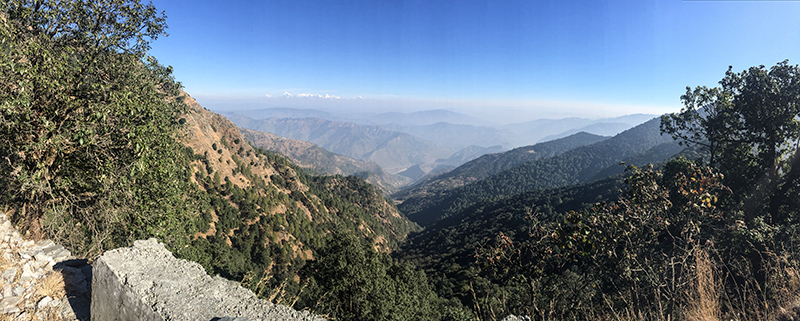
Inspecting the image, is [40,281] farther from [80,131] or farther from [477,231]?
[477,231]

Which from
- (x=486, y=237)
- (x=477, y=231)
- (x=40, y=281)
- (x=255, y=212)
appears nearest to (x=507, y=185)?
(x=477, y=231)

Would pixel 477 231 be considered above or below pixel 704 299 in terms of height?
below

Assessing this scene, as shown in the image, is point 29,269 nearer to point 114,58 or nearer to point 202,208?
point 114,58

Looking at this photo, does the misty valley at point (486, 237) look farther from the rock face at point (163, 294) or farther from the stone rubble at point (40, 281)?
the rock face at point (163, 294)

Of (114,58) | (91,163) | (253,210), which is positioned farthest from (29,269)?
(253,210)

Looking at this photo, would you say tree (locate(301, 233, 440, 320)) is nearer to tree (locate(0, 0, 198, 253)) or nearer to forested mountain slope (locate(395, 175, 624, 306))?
tree (locate(0, 0, 198, 253))

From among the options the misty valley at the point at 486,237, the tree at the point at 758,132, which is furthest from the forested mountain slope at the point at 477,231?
the tree at the point at 758,132
